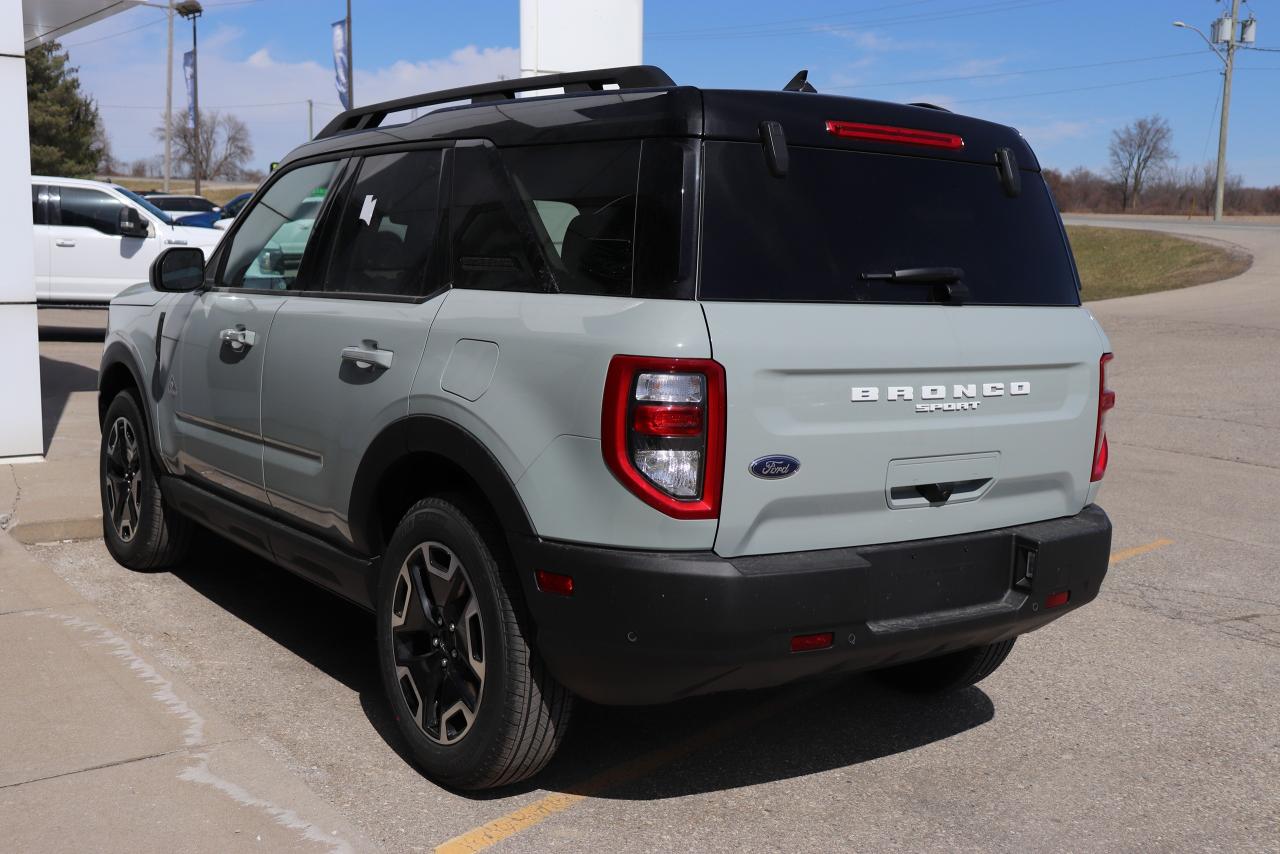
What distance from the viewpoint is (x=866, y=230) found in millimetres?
3512

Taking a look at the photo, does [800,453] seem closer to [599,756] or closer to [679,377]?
[679,377]

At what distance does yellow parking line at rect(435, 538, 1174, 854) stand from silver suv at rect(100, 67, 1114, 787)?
0.47 ft

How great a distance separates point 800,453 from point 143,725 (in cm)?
224

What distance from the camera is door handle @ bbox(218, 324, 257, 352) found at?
4734 mm

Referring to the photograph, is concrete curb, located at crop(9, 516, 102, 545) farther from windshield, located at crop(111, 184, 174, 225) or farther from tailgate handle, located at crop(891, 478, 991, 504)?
A: windshield, located at crop(111, 184, 174, 225)

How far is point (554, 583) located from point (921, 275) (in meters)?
1.32

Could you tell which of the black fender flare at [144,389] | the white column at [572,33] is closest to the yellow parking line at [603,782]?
the black fender flare at [144,389]

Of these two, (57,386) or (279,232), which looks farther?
(57,386)

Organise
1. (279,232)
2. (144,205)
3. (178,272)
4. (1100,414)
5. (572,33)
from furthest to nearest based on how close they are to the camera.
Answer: (144,205), (572,33), (178,272), (279,232), (1100,414)

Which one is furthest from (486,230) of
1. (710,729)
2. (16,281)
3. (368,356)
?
(16,281)

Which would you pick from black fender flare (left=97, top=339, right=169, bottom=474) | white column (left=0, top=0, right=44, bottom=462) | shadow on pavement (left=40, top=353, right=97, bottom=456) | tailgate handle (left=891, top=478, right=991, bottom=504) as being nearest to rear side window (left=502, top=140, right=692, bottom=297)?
tailgate handle (left=891, top=478, right=991, bottom=504)

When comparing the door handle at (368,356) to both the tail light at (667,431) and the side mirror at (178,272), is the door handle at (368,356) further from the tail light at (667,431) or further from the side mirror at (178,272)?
the side mirror at (178,272)

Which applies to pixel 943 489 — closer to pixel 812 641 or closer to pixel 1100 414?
pixel 812 641

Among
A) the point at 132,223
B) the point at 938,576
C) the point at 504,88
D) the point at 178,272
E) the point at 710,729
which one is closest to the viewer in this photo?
the point at 938,576
